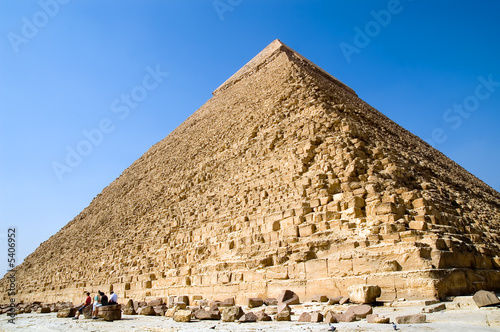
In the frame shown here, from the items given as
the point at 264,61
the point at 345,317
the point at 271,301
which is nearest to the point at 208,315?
the point at 271,301

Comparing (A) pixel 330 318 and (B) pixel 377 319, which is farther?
(A) pixel 330 318

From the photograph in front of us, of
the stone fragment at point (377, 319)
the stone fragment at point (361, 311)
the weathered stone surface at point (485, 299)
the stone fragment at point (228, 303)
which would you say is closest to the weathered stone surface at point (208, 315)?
the stone fragment at point (228, 303)

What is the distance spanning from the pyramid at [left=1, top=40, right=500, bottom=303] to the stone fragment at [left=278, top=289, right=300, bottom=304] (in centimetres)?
36

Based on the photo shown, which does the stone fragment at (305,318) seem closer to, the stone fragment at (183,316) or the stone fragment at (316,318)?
the stone fragment at (316,318)

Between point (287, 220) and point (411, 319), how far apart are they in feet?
14.4

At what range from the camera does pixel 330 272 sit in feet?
24.7

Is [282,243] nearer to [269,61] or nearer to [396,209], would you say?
[396,209]

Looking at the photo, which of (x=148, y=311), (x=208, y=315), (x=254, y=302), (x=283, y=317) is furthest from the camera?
(x=148, y=311)

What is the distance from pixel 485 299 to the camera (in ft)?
17.7

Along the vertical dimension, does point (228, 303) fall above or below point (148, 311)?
above

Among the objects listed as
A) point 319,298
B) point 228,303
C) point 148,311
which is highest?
point 319,298

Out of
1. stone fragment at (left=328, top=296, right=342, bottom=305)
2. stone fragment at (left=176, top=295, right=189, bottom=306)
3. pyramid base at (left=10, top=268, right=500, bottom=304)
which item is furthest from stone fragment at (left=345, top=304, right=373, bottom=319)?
stone fragment at (left=176, top=295, right=189, bottom=306)

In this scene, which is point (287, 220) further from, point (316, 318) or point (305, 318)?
point (316, 318)

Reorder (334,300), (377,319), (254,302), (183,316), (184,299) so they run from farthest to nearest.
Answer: (184,299), (254,302), (183,316), (334,300), (377,319)
